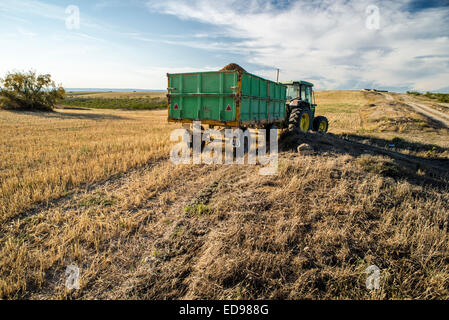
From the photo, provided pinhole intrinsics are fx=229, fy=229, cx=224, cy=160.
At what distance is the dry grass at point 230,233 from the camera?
8.29 feet

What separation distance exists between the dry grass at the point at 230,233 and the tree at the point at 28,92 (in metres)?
32.4

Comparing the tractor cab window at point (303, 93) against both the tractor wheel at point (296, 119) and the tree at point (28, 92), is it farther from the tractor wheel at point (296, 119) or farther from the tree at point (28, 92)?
the tree at point (28, 92)

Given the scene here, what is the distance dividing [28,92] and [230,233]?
38.7 m

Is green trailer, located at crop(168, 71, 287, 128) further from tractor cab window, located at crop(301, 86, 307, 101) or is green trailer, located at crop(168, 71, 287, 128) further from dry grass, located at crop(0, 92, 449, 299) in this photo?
tractor cab window, located at crop(301, 86, 307, 101)

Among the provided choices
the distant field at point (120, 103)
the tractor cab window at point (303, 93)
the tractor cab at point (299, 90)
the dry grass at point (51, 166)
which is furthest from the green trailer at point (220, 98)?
the distant field at point (120, 103)

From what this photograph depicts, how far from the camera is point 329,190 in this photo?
14.7 feet

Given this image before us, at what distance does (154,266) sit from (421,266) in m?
3.24

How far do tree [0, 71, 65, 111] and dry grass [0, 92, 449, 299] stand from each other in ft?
106

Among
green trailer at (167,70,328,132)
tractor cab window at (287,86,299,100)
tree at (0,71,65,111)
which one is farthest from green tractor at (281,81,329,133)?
tree at (0,71,65,111)

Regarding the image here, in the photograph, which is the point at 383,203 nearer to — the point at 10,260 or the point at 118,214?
the point at 118,214

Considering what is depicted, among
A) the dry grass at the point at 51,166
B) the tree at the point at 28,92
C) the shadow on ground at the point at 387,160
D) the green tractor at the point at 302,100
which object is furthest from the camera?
the tree at the point at 28,92

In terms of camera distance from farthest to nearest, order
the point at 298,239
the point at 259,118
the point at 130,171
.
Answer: the point at 259,118
the point at 130,171
the point at 298,239
